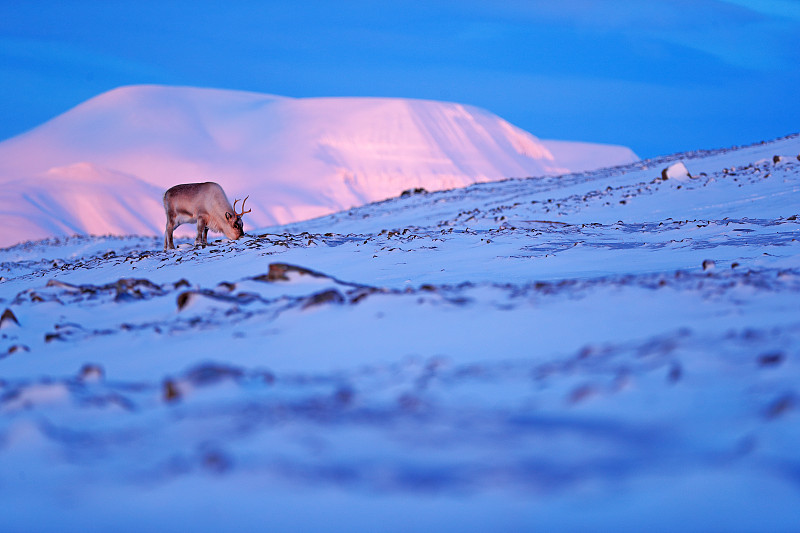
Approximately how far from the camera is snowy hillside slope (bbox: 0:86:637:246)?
42031 mm

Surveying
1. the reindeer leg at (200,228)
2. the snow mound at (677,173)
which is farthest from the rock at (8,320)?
the snow mound at (677,173)

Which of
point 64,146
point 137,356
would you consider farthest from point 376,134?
point 137,356

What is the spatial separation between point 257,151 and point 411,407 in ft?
168

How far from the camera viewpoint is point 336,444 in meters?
2.34

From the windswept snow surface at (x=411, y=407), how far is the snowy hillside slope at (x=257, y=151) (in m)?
34.8

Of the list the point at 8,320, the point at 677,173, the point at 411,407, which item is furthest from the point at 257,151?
the point at 411,407

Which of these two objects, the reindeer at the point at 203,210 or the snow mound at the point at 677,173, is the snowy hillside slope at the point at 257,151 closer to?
the reindeer at the point at 203,210

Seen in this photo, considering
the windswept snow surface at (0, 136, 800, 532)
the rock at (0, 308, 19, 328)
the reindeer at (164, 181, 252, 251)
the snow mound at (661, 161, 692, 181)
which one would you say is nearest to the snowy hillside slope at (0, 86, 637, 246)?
the reindeer at (164, 181, 252, 251)

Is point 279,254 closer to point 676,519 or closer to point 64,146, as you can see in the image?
point 676,519

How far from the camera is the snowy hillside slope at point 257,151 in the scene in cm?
4203

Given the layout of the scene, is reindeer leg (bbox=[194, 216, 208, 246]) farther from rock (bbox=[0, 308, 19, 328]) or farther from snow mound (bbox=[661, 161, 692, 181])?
snow mound (bbox=[661, 161, 692, 181])

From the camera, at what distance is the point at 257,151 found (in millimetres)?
52094

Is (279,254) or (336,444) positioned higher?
(279,254)

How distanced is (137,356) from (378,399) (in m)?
1.63
